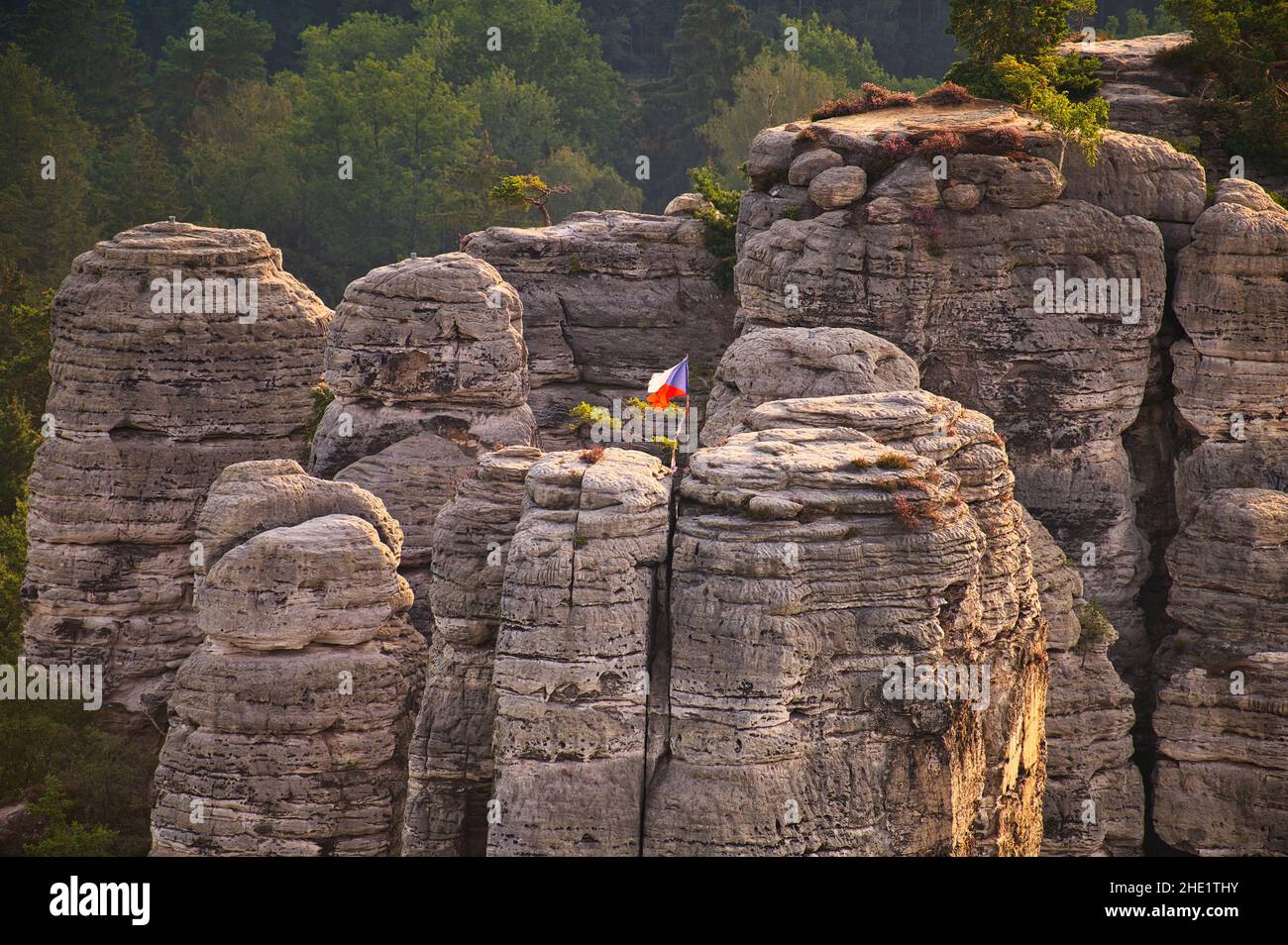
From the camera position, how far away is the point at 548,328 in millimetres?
57406

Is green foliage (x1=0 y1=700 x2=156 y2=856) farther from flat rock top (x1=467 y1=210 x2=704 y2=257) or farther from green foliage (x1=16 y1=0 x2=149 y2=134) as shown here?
green foliage (x1=16 y1=0 x2=149 y2=134)

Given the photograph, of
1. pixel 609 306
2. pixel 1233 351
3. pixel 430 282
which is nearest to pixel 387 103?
pixel 609 306

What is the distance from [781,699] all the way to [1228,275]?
69.2 feet

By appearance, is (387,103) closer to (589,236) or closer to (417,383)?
(589,236)

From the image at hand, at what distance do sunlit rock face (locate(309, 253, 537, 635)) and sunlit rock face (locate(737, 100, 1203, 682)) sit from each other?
24.9 feet

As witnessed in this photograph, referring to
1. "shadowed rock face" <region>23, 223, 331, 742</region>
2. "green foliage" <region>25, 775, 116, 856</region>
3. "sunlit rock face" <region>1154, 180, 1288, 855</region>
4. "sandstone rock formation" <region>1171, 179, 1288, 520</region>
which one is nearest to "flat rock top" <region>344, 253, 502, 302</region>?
"shadowed rock face" <region>23, 223, 331, 742</region>

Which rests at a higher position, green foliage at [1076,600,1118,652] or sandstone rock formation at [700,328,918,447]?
sandstone rock formation at [700,328,918,447]

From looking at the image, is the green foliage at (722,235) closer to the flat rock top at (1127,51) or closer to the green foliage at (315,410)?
the flat rock top at (1127,51)

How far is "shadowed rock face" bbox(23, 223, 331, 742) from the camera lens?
46688 millimetres

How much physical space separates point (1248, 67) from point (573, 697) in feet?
102

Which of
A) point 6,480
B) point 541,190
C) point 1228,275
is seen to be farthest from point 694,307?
point 6,480

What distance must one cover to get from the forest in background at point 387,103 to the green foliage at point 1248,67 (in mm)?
32860

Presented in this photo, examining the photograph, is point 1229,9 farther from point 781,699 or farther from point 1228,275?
point 781,699

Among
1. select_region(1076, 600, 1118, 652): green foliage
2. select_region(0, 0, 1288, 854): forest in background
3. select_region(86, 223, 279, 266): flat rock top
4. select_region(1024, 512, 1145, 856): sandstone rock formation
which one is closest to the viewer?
select_region(1024, 512, 1145, 856): sandstone rock formation
